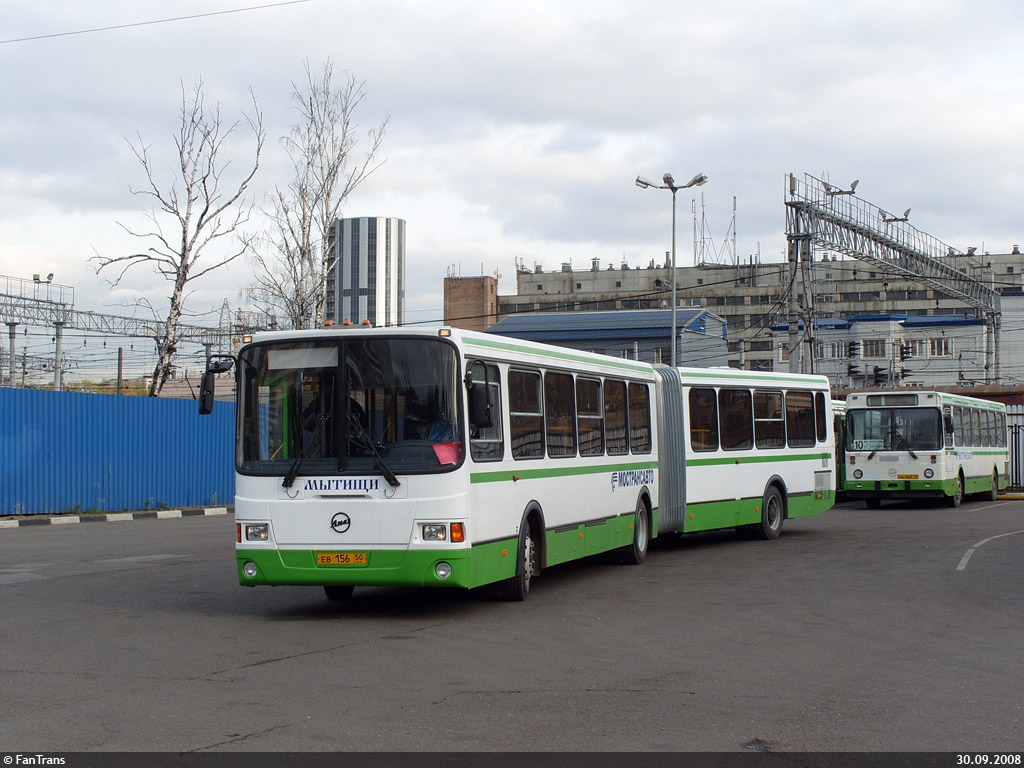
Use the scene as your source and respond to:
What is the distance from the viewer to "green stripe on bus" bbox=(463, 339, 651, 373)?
11.4m

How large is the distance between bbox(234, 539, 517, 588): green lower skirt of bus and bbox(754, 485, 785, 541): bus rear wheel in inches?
391

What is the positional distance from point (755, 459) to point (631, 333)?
171ft

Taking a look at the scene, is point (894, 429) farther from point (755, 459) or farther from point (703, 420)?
point (703, 420)

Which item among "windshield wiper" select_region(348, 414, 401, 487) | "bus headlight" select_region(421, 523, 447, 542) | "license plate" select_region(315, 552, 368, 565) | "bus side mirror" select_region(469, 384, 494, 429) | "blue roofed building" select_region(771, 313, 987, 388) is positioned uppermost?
"blue roofed building" select_region(771, 313, 987, 388)

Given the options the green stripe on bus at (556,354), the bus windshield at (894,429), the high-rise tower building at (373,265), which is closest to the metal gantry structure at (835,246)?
the bus windshield at (894,429)

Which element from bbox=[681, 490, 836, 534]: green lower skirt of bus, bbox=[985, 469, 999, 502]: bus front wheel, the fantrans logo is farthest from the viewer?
bbox=[985, 469, 999, 502]: bus front wheel

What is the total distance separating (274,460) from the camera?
10953mm

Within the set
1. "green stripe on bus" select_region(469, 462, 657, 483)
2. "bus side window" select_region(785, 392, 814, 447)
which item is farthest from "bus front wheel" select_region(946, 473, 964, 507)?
"green stripe on bus" select_region(469, 462, 657, 483)

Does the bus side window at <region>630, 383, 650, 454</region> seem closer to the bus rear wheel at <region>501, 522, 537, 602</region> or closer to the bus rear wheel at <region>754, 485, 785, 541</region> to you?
the bus rear wheel at <region>501, 522, 537, 602</region>

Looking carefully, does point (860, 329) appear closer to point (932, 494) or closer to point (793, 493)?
point (932, 494)

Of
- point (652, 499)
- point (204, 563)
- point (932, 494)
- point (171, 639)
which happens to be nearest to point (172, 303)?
point (204, 563)

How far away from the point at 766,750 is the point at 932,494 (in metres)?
24.6

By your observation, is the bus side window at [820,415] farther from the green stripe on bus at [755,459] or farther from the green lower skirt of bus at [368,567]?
the green lower skirt of bus at [368,567]

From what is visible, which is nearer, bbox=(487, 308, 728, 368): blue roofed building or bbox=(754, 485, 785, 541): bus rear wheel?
bbox=(754, 485, 785, 541): bus rear wheel
